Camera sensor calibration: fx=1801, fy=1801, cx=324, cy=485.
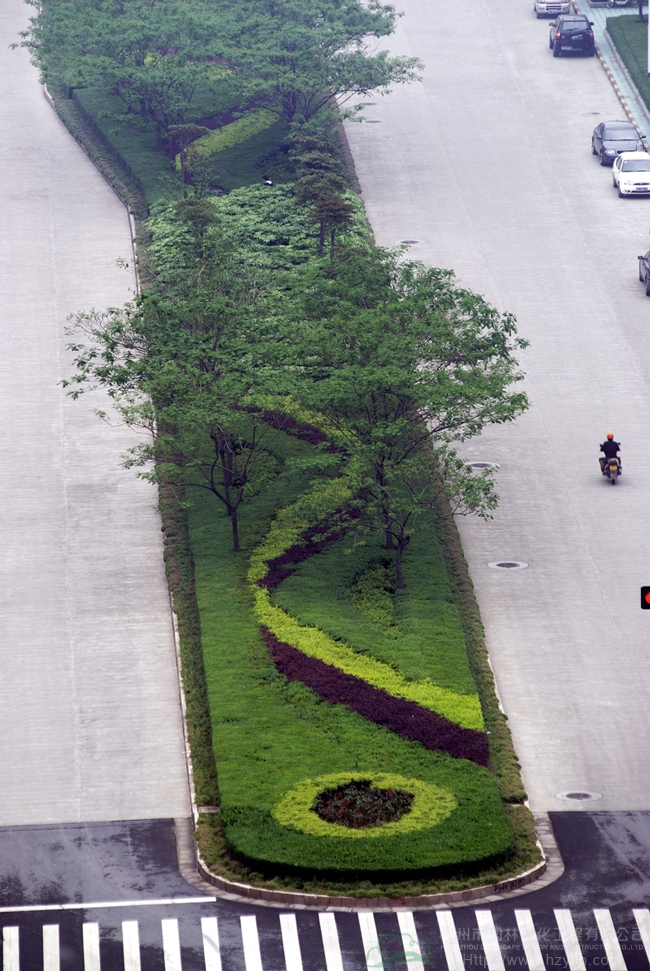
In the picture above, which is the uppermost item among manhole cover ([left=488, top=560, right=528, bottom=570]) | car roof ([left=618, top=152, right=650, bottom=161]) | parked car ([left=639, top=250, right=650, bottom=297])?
manhole cover ([left=488, top=560, right=528, bottom=570])

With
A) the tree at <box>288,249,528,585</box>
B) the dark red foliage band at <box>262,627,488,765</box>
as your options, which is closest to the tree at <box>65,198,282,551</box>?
the tree at <box>288,249,528,585</box>

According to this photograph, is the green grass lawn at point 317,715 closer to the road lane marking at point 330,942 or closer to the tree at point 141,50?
the road lane marking at point 330,942

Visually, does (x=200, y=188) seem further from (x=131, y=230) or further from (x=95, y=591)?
(x=95, y=591)

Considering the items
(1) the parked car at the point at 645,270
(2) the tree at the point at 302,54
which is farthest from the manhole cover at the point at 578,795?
(2) the tree at the point at 302,54

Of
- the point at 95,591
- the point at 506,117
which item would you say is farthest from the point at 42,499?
the point at 506,117

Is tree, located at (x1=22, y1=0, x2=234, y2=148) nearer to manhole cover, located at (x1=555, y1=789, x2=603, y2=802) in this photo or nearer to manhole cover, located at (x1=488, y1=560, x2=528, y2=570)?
manhole cover, located at (x1=488, y1=560, x2=528, y2=570)
